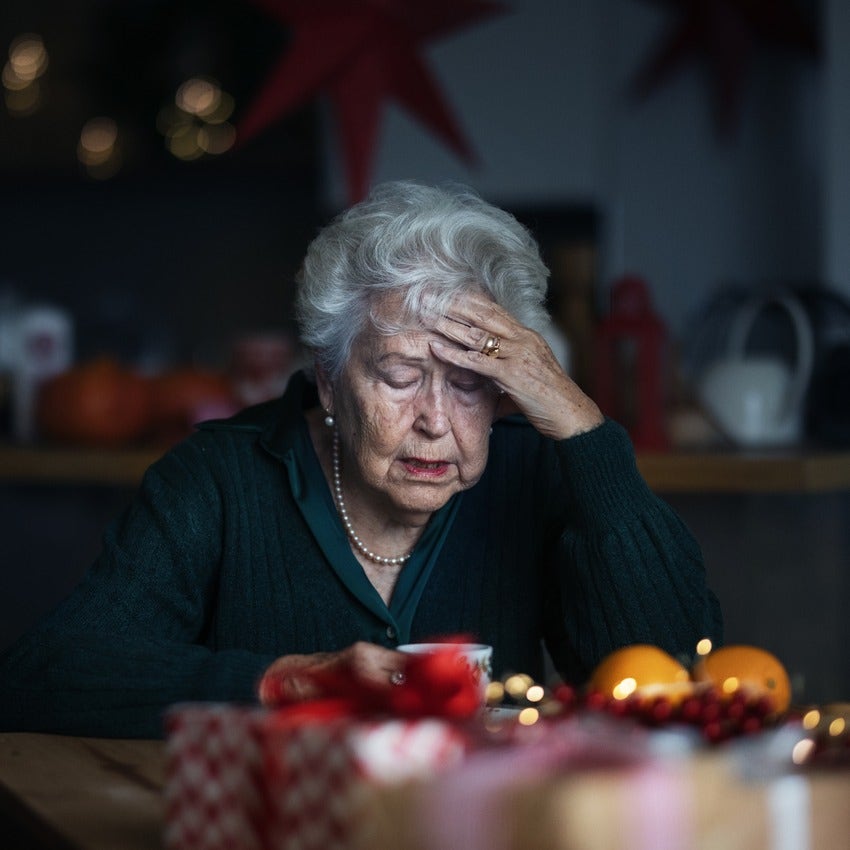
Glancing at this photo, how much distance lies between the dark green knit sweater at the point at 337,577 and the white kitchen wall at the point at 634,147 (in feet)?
6.93

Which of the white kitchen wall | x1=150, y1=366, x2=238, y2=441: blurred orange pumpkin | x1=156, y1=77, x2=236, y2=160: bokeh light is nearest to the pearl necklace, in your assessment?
x1=150, y1=366, x2=238, y2=441: blurred orange pumpkin

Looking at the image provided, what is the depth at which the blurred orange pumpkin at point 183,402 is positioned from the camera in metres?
2.88

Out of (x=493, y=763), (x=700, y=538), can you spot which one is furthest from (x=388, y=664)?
(x=700, y=538)

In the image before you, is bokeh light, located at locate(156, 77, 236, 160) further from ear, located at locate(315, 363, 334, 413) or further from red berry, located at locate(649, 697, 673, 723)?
red berry, located at locate(649, 697, 673, 723)

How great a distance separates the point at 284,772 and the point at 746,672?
1.61 feet

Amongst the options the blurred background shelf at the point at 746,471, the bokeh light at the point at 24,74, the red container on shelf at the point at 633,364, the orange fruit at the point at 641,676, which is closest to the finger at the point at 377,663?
the orange fruit at the point at 641,676

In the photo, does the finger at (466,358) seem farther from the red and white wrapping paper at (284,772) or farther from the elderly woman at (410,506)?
the red and white wrapping paper at (284,772)

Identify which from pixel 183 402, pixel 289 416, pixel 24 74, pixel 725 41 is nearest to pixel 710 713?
pixel 289 416

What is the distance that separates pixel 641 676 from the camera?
105 cm

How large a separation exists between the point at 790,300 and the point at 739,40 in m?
1.53

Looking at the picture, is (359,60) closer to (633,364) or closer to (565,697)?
(633,364)

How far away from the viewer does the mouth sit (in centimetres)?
149

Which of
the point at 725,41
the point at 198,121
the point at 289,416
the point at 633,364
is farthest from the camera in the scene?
the point at 198,121

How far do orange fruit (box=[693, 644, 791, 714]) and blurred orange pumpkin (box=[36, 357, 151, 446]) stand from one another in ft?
6.39
